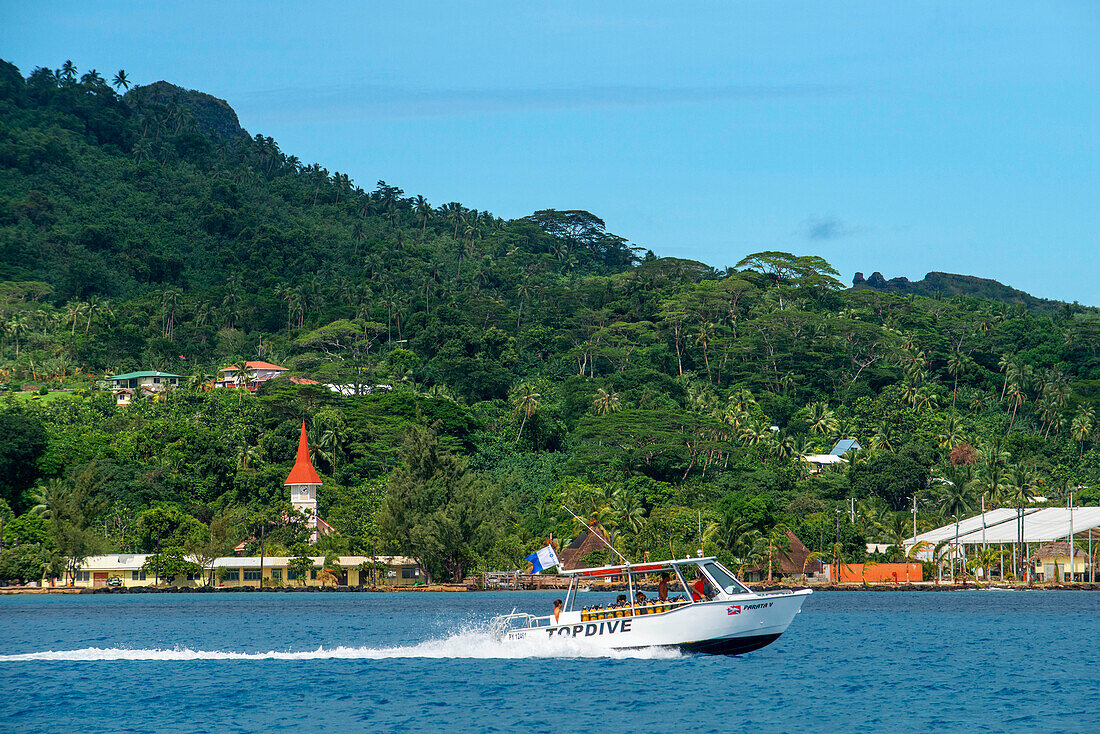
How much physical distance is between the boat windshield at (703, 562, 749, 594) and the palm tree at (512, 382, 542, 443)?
104 m

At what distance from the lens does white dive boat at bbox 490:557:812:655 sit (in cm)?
3816

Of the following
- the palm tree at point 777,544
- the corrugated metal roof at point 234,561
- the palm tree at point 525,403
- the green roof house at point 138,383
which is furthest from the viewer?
the green roof house at point 138,383

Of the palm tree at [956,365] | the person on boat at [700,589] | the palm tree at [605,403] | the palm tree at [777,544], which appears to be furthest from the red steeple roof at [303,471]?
the palm tree at [956,365]

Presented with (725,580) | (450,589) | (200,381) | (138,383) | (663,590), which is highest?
(138,383)

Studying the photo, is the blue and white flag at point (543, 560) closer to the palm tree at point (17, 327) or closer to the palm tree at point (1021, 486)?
the palm tree at point (1021, 486)

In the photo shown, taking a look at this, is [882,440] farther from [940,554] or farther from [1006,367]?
[1006,367]

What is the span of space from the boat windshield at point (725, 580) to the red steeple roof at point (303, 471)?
82332 mm

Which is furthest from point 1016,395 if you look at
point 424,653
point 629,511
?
point 424,653

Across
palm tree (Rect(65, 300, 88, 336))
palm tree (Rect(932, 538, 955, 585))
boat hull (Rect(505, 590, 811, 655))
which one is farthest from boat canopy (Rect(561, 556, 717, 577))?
palm tree (Rect(65, 300, 88, 336))

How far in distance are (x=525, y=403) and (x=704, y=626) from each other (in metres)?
106

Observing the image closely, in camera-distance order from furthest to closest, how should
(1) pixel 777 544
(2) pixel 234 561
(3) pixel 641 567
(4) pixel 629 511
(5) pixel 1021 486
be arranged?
(5) pixel 1021 486 < (4) pixel 629 511 < (2) pixel 234 561 < (1) pixel 777 544 < (3) pixel 641 567

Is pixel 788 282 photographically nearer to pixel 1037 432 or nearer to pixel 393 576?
pixel 1037 432

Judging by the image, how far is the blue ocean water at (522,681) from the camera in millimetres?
31891

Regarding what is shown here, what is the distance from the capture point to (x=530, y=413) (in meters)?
143
